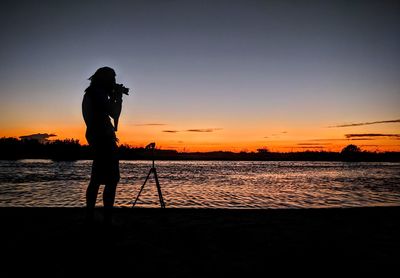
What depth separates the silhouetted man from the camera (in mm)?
4305

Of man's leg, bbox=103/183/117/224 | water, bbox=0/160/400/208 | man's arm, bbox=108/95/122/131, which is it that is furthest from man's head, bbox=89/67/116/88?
water, bbox=0/160/400/208

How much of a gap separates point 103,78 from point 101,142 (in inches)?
38.4

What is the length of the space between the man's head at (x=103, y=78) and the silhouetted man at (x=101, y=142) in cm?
8
